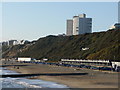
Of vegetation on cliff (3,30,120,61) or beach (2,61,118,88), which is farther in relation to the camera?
vegetation on cliff (3,30,120,61)

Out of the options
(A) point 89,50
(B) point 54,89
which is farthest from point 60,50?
(B) point 54,89

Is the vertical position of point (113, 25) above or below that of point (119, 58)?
above

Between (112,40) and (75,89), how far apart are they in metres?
106

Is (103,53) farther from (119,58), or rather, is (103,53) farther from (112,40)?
(112,40)

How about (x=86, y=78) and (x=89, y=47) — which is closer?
(x=86, y=78)

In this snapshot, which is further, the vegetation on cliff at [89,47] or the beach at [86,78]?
the vegetation on cliff at [89,47]

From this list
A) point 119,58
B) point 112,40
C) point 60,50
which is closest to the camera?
point 119,58

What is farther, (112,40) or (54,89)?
(112,40)

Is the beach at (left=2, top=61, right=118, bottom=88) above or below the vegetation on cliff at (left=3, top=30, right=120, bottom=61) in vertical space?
below

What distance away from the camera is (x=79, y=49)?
159 meters

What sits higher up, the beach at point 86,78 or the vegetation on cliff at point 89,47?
the vegetation on cliff at point 89,47

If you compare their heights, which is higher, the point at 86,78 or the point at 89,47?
the point at 89,47

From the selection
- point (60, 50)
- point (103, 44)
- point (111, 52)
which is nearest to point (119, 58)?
point (111, 52)

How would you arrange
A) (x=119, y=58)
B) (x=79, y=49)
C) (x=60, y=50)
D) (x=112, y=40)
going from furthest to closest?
1. (x=60, y=50)
2. (x=79, y=49)
3. (x=112, y=40)
4. (x=119, y=58)
